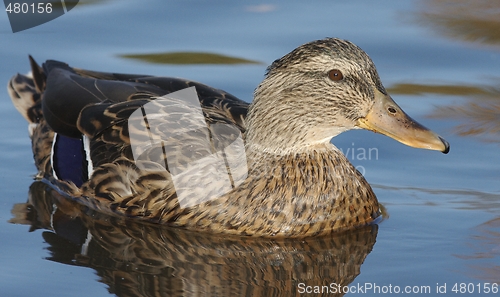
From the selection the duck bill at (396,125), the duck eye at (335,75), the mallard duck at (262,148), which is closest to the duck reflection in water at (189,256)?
the mallard duck at (262,148)

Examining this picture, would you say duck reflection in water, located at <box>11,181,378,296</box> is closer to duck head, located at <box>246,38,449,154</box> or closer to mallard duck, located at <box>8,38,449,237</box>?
mallard duck, located at <box>8,38,449,237</box>

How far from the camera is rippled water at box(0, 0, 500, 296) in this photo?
677 centimetres

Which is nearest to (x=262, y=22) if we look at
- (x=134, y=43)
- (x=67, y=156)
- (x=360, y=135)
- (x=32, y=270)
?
(x=134, y=43)

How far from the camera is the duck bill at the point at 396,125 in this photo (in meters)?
7.36

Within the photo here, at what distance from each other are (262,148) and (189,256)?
1186 millimetres

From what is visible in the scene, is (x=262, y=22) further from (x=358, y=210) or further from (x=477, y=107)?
(x=358, y=210)

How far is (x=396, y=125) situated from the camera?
7.42 metres

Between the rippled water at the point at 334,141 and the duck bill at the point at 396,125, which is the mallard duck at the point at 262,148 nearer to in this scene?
the duck bill at the point at 396,125

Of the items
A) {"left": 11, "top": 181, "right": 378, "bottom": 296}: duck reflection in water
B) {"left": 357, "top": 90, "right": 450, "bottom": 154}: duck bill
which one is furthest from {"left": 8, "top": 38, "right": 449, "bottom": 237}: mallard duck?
{"left": 11, "top": 181, "right": 378, "bottom": 296}: duck reflection in water

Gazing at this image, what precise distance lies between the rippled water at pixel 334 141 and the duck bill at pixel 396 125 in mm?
728

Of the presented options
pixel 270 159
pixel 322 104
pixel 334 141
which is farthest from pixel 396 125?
pixel 334 141

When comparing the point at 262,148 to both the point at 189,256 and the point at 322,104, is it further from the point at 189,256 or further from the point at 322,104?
the point at 189,256

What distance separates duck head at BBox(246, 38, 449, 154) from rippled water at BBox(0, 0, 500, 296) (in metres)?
0.82

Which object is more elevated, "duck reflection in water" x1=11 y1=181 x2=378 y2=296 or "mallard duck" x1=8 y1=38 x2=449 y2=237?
"mallard duck" x1=8 y1=38 x2=449 y2=237
